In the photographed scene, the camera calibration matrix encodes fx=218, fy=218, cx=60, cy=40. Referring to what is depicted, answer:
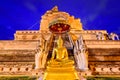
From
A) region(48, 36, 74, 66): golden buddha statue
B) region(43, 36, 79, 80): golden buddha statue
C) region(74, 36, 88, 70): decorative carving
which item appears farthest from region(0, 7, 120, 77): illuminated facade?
region(43, 36, 79, 80): golden buddha statue

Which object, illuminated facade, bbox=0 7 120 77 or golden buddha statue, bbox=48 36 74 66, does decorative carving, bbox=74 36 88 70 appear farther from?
golden buddha statue, bbox=48 36 74 66

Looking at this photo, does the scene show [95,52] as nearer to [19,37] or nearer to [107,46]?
[107,46]

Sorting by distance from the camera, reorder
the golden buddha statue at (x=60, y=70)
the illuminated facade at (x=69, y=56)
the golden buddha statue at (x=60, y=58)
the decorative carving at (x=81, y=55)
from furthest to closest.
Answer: the decorative carving at (x=81, y=55) → the illuminated facade at (x=69, y=56) → the golden buddha statue at (x=60, y=58) → the golden buddha statue at (x=60, y=70)

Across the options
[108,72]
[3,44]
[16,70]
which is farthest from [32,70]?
[3,44]

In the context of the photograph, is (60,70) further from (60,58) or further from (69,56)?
(69,56)

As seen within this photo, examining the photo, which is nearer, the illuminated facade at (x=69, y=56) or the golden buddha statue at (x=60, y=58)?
the golden buddha statue at (x=60, y=58)

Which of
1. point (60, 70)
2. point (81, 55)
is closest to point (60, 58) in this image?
point (60, 70)

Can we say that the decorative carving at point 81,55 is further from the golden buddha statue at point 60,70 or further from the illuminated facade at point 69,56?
the golden buddha statue at point 60,70

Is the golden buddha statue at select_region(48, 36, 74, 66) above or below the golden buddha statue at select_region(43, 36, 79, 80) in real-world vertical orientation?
above

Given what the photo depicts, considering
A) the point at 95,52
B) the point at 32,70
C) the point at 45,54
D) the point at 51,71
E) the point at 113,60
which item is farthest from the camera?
the point at 95,52

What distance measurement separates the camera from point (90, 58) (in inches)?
893

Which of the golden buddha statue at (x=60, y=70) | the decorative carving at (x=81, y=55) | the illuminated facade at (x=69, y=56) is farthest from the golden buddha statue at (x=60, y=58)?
the decorative carving at (x=81, y=55)

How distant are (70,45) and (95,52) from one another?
9.41 ft

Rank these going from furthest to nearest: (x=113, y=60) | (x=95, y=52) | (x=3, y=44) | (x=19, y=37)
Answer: (x=19, y=37) < (x=3, y=44) < (x=95, y=52) < (x=113, y=60)
